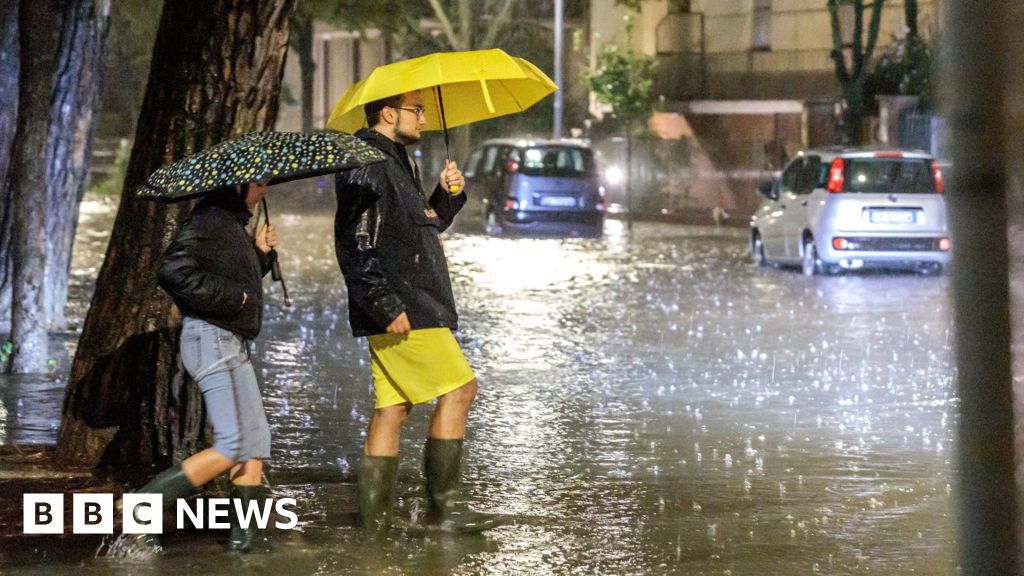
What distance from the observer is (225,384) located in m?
6.27

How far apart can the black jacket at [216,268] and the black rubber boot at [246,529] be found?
2.01 ft

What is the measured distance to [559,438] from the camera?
9.40 meters

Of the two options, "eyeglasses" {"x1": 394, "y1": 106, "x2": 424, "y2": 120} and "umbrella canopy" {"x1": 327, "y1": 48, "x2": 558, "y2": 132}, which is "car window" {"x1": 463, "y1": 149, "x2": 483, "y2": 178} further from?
"eyeglasses" {"x1": 394, "y1": 106, "x2": 424, "y2": 120}

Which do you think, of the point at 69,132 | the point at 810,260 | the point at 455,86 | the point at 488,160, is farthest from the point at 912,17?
the point at 455,86

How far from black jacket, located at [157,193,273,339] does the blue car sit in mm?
21149

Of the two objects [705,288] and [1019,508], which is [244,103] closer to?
[1019,508]

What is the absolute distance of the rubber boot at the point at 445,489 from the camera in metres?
6.87

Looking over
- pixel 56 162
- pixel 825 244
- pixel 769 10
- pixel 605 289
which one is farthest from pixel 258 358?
pixel 769 10

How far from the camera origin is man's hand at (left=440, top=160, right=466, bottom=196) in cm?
705

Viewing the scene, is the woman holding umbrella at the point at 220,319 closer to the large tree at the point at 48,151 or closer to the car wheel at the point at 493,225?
the large tree at the point at 48,151

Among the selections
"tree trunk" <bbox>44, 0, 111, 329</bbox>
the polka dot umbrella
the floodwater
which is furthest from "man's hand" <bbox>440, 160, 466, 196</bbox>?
"tree trunk" <bbox>44, 0, 111, 329</bbox>

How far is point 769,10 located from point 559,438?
33452mm

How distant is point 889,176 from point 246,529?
48.7 ft

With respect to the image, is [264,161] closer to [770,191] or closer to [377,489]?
[377,489]
